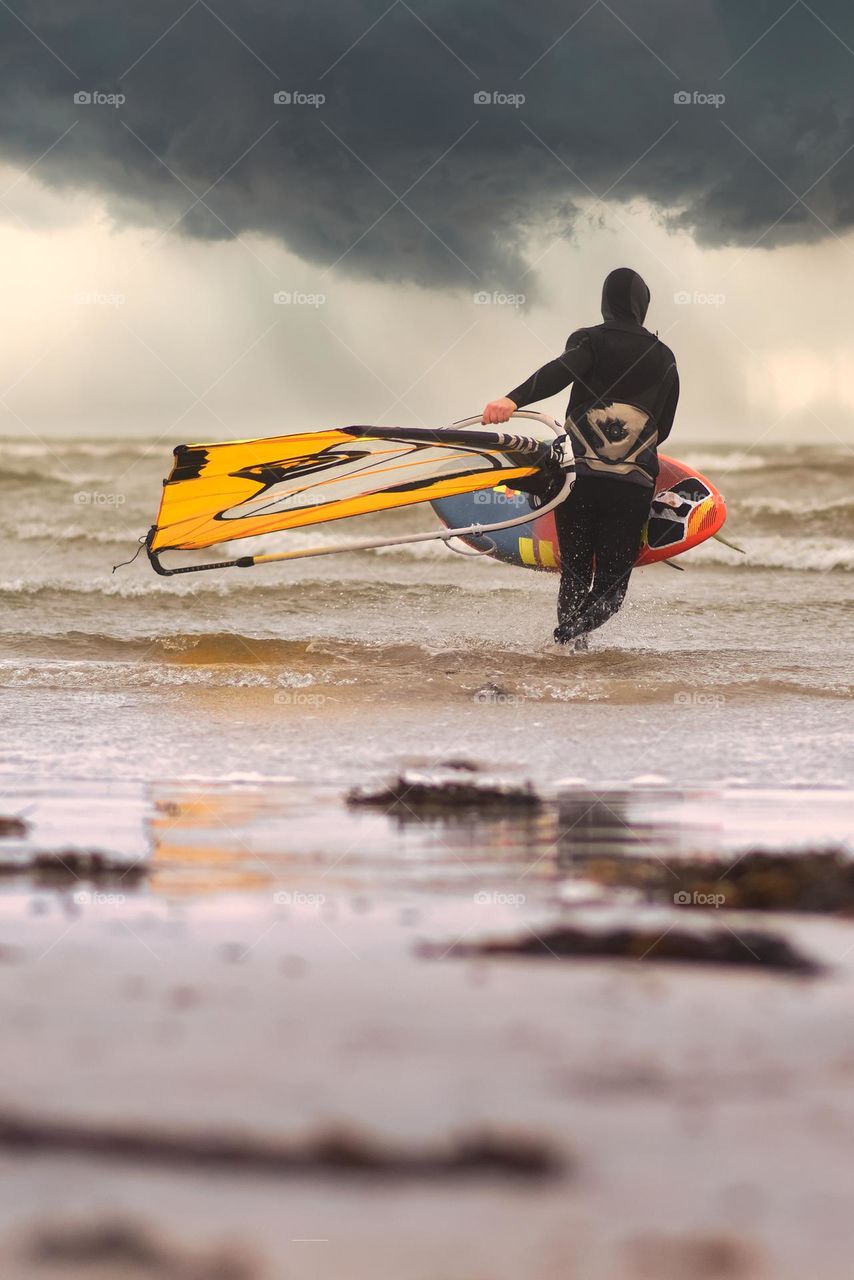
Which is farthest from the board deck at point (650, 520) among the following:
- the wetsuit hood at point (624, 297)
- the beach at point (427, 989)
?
A: the beach at point (427, 989)

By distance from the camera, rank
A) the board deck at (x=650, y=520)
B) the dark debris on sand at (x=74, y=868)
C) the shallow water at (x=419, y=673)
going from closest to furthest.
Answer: the dark debris on sand at (x=74, y=868) < the shallow water at (x=419, y=673) < the board deck at (x=650, y=520)

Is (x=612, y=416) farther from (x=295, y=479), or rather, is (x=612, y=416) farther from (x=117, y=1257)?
(x=117, y=1257)

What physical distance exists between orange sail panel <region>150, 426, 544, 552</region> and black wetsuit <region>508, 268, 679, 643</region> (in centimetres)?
32

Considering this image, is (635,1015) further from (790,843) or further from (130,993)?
(790,843)

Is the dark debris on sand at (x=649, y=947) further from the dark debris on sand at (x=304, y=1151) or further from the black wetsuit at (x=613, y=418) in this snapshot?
the black wetsuit at (x=613, y=418)

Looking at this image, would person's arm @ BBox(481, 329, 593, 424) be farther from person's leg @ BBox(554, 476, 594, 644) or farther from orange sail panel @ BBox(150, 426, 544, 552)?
person's leg @ BBox(554, 476, 594, 644)

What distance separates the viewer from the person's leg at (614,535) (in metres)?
6.62

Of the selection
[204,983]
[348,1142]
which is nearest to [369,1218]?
[348,1142]

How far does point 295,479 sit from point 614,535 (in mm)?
1713

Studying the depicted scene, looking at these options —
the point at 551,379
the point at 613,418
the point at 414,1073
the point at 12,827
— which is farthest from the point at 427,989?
the point at 613,418

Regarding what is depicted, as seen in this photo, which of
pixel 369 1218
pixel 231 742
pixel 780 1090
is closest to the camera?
pixel 369 1218

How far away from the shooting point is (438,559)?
15148 millimetres

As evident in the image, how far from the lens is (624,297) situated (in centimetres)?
641

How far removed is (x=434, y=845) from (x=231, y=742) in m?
1.68
